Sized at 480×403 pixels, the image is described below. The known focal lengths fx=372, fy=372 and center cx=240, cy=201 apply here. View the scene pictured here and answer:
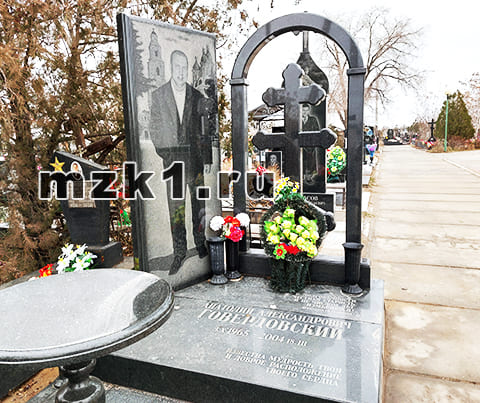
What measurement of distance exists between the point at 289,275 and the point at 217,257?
0.80m

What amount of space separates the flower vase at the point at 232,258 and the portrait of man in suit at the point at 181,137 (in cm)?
25

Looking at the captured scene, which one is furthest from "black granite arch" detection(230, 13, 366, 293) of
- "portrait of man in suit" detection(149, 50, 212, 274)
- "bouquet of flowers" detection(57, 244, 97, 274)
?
"bouquet of flowers" detection(57, 244, 97, 274)

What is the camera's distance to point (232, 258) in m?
4.05

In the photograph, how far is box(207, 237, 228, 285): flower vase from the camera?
393 centimetres

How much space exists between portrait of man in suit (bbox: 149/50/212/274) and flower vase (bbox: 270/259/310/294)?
85cm

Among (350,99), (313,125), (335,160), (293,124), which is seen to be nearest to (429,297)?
(350,99)

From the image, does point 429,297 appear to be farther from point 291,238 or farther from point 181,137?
point 181,137

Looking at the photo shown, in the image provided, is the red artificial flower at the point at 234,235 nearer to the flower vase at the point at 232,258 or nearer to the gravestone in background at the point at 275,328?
the flower vase at the point at 232,258

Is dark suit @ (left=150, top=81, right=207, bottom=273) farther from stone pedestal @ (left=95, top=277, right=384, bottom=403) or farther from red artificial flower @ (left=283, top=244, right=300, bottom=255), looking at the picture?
red artificial flower @ (left=283, top=244, right=300, bottom=255)

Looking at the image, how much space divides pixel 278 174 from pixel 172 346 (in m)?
7.26

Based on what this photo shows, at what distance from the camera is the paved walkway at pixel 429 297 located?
258 centimetres

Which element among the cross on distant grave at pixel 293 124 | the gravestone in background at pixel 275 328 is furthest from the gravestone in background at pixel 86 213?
the cross on distant grave at pixel 293 124

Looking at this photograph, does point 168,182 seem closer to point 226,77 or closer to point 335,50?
point 226,77

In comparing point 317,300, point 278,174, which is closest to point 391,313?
point 317,300
